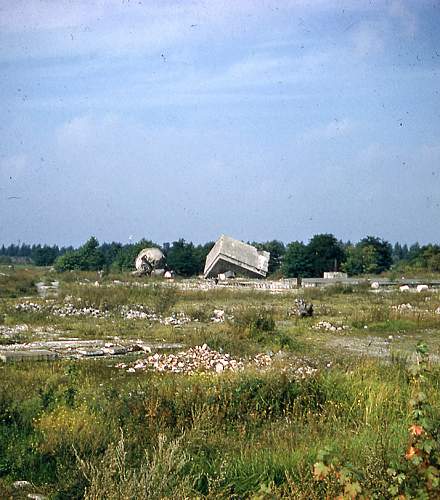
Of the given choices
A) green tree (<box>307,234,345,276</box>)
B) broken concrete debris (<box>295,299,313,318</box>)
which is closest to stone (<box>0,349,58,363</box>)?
broken concrete debris (<box>295,299,313,318</box>)

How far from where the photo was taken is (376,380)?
361 inches

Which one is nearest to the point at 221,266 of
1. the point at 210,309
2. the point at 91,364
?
the point at 210,309

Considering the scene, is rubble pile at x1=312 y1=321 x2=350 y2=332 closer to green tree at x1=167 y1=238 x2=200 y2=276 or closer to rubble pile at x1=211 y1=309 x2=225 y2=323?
rubble pile at x1=211 y1=309 x2=225 y2=323

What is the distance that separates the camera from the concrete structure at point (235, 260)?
1644 inches

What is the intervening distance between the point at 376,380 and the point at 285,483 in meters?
3.68

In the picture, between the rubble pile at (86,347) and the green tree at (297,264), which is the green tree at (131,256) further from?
the rubble pile at (86,347)

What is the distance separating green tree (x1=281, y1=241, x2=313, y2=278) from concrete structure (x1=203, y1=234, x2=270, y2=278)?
3.10 meters

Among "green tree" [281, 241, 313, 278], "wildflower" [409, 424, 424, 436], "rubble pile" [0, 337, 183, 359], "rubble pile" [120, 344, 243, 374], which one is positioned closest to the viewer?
"wildflower" [409, 424, 424, 436]

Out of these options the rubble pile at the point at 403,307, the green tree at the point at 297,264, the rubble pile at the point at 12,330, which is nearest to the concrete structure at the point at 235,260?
the green tree at the point at 297,264

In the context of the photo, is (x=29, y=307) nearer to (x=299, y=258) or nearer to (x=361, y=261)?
(x=299, y=258)

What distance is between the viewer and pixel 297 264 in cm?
4606

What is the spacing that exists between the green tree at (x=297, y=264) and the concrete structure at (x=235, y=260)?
3099mm

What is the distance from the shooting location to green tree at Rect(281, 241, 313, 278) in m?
46.0

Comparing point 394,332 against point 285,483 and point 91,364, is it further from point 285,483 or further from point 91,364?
point 285,483
